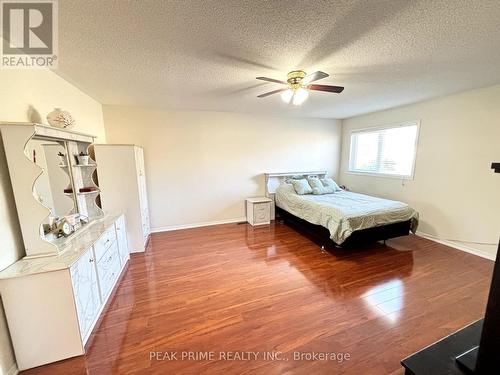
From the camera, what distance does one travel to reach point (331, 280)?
7.98 feet

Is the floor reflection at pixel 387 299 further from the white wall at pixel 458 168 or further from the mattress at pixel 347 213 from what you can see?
the white wall at pixel 458 168

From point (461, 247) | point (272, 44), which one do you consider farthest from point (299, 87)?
point (461, 247)

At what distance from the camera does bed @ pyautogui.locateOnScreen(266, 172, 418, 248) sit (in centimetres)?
285

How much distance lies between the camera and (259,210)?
435 cm

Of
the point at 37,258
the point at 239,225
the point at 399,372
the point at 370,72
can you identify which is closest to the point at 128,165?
the point at 37,258

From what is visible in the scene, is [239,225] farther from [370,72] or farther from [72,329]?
[370,72]

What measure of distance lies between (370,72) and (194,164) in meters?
3.23

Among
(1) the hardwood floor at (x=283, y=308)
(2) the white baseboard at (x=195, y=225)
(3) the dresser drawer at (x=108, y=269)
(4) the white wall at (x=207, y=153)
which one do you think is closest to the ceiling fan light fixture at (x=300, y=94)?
(1) the hardwood floor at (x=283, y=308)

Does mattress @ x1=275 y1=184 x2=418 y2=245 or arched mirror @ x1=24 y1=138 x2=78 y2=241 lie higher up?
arched mirror @ x1=24 y1=138 x2=78 y2=241

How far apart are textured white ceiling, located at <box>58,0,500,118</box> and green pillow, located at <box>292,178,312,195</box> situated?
1.92 m

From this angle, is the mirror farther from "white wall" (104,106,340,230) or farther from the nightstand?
the nightstand

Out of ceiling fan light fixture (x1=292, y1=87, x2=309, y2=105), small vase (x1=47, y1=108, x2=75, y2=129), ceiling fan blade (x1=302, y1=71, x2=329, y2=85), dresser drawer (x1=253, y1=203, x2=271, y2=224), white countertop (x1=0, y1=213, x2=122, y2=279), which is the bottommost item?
dresser drawer (x1=253, y1=203, x2=271, y2=224)

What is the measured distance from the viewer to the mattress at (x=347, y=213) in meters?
2.84

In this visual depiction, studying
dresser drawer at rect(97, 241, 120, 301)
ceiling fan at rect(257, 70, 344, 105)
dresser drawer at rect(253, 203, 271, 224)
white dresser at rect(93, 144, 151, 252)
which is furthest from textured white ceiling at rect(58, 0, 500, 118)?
dresser drawer at rect(253, 203, 271, 224)
